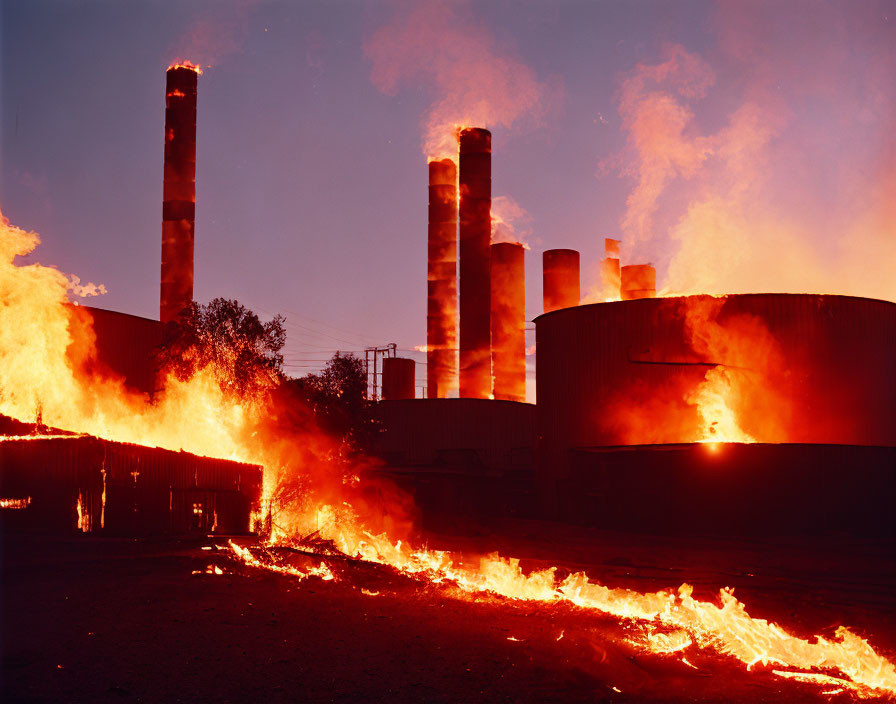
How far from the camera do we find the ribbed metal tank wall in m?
28.8

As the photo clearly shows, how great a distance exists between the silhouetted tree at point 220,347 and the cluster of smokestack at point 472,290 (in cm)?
2055

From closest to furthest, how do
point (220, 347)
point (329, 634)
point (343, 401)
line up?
point (329, 634), point (220, 347), point (343, 401)

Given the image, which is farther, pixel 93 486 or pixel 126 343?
pixel 126 343

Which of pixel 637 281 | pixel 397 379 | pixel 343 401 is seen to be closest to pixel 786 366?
pixel 343 401

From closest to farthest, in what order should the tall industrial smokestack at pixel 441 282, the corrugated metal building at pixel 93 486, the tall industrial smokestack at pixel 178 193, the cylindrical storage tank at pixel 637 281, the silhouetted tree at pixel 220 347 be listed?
1. the corrugated metal building at pixel 93 486
2. the silhouetted tree at pixel 220 347
3. the tall industrial smokestack at pixel 178 193
4. the tall industrial smokestack at pixel 441 282
5. the cylindrical storage tank at pixel 637 281

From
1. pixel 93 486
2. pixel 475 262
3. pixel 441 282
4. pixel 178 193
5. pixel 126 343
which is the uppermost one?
pixel 178 193

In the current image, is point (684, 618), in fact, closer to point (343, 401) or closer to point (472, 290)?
point (343, 401)

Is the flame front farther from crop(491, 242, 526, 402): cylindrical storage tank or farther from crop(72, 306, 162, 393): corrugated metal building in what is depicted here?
crop(491, 242, 526, 402): cylindrical storage tank

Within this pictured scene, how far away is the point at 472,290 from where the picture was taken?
153ft

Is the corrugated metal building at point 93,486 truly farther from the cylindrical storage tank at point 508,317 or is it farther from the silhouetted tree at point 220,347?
the cylindrical storage tank at point 508,317

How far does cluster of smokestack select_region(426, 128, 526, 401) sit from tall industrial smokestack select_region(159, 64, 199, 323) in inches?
606

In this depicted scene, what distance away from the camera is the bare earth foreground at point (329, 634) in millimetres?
9719

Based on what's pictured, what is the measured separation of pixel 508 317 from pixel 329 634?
37.8 meters

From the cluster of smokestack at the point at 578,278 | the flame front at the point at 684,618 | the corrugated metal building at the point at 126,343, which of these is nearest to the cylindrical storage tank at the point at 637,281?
the cluster of smokestack at the point at 578,278
